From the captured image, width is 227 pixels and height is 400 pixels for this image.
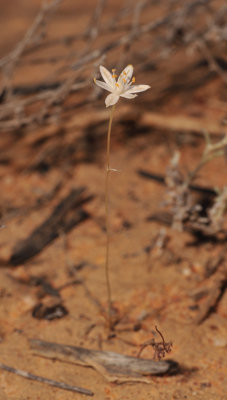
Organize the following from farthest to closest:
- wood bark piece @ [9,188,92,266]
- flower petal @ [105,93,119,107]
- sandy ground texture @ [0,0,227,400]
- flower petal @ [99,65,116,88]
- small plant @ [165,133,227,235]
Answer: wood bark piece @ [9,188,92,266], small plant @ [165,133,227,235], sandy ground texture @ [0,0,227,400], flower petal @ [99,65,116,88], flower petal @ [105,93,119,107]

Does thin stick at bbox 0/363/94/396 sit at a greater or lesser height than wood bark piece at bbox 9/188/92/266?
lesser

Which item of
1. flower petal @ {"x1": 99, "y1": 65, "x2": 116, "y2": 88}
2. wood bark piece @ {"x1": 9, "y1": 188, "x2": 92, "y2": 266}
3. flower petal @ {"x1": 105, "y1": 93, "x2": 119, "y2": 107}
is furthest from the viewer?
wood bark piece @ {"x1": 9, "y1": 188, "x2": 92, "y2": 266}

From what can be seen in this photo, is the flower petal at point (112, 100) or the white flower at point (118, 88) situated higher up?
the white flower at point (118, 88)

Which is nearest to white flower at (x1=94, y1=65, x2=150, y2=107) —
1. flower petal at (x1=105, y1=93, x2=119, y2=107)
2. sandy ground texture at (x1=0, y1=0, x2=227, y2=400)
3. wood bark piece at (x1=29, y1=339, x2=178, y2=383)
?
flower petal at (x1=105, y1=93, x2=119, y2=107)

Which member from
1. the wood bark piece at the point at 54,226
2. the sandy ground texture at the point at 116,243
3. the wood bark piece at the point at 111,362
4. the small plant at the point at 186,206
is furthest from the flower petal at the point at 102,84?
the wood bark piece at the point at 54,226

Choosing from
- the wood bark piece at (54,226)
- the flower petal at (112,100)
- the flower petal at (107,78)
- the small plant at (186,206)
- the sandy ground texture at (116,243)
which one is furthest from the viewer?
the wood bark piece at (54,226)

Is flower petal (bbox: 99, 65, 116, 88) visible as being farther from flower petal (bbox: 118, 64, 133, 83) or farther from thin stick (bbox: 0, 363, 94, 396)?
thin stick (bbox: 0, 363, 94, 396)

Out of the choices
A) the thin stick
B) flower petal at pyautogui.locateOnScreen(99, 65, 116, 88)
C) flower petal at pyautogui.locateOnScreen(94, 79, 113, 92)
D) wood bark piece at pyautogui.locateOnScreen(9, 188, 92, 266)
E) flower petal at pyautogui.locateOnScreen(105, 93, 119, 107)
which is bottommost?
the thin stick

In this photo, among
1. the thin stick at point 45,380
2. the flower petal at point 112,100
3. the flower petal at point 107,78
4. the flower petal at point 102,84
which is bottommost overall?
the thin stick at point 45,380

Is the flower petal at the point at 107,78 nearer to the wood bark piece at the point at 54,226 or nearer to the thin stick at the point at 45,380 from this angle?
the thin stick at the point at 45,380
